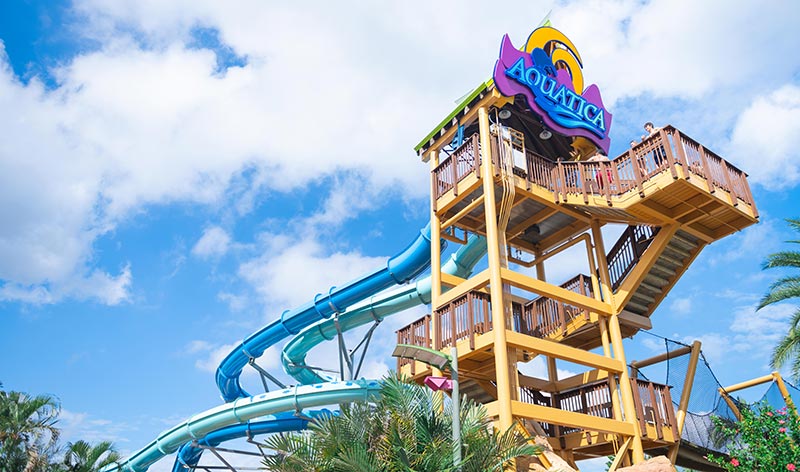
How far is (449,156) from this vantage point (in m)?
17.6

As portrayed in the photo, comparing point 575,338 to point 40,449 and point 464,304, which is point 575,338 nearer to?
point 464,304

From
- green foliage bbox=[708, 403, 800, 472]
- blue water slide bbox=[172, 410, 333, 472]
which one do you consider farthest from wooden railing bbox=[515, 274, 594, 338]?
blue water slide bbox=[172, 410, 333, 472]

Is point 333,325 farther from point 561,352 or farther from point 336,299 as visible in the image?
point 561,352

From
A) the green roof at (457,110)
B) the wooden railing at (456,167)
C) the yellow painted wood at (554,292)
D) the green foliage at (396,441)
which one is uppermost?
the green roof at (457,110)

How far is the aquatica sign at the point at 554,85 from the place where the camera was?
17.3m

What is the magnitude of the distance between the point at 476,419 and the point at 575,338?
680 centimetres

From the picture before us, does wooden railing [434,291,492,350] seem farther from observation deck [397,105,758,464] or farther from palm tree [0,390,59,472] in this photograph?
palm tree [0,390,59,472]

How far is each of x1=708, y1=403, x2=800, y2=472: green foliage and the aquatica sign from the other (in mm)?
8527

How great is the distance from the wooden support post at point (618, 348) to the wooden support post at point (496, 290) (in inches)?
114

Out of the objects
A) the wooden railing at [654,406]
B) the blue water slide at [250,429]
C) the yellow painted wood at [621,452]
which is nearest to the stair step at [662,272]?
the wooden railing at [654,406]

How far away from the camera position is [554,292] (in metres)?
15.4

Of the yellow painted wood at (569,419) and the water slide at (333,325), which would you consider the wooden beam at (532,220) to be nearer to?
the water slide at (333,325)

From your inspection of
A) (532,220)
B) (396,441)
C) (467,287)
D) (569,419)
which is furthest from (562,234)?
(396,441)

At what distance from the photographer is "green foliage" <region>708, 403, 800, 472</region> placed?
13.2 m
